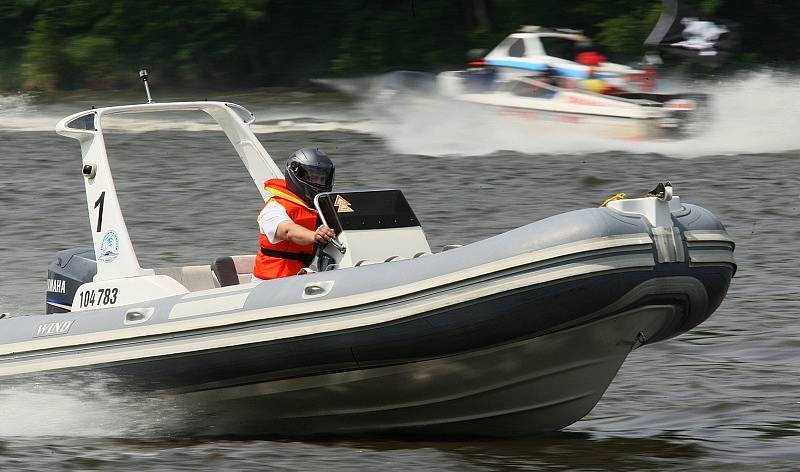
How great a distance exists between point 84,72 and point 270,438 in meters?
24.5

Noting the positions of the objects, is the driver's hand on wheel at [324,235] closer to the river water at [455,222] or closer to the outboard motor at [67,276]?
the river water at [455,222]

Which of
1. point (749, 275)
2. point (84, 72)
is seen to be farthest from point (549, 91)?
point (84, 72)

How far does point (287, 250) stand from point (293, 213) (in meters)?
0.19

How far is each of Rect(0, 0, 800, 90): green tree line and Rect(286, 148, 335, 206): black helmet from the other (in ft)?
69.9

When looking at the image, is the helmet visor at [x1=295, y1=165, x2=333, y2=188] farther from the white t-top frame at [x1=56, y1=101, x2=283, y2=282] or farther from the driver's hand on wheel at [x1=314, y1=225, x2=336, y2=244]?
the white t-top frame at [x1=56, y1=101, x2=283, y2=282]

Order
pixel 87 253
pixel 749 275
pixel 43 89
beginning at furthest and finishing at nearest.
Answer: pixel 43 89, pixel 749 275, pixel 87 253

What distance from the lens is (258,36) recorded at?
30.6 meters

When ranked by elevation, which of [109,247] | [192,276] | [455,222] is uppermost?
[109,247]

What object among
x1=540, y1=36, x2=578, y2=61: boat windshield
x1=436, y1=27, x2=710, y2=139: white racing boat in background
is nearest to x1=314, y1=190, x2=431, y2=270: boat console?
x1=436, y1=27, x2=710, y2=139: white racing boat in background

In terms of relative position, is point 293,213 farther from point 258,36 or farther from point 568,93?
point 258,36

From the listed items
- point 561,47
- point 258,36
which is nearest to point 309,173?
point 561,47

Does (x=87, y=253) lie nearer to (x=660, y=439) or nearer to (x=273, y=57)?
(x=660, y=439)

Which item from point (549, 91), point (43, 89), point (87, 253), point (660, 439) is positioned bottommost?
point (43, 89)

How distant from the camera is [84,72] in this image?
30047 millimetres
